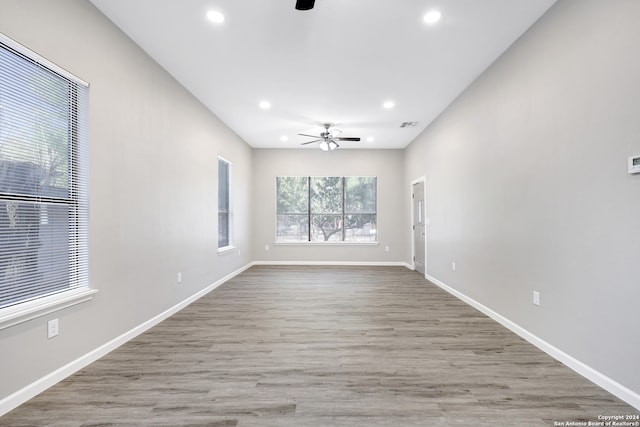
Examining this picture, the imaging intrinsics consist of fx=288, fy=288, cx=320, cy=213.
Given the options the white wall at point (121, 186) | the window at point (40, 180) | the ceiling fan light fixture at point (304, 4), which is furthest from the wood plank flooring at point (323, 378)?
the ceiling fan light fixture at point (304, 4)

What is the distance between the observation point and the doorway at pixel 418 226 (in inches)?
246

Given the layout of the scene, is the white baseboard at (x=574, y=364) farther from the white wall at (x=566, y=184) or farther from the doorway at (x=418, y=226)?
the doorway at (x=418, y=226)

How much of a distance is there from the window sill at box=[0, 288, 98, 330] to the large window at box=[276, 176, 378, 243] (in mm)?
5416

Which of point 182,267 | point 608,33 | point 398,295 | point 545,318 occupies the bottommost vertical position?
point 398,295

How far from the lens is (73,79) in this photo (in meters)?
2.28

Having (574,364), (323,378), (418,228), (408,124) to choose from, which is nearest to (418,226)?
(418,228)

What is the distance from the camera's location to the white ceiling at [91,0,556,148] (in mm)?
2490

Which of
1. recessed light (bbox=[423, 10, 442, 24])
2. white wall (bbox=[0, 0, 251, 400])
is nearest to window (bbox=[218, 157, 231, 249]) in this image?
white wall (bbox=[0, 0, 251, 400])

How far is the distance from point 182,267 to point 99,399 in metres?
2.08

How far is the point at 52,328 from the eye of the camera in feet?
6.74

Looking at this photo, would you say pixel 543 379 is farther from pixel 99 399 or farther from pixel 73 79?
pixel 73 79

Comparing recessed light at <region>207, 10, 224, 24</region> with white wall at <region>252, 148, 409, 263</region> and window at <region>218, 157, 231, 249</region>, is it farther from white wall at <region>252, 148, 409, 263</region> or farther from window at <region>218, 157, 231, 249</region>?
white wall at <region>252, 148, 409, 263</region>

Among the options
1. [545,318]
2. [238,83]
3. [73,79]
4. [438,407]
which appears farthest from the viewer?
[238,83]

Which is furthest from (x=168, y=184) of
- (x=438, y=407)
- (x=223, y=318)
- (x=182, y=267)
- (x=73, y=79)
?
(x=438, y=407)
